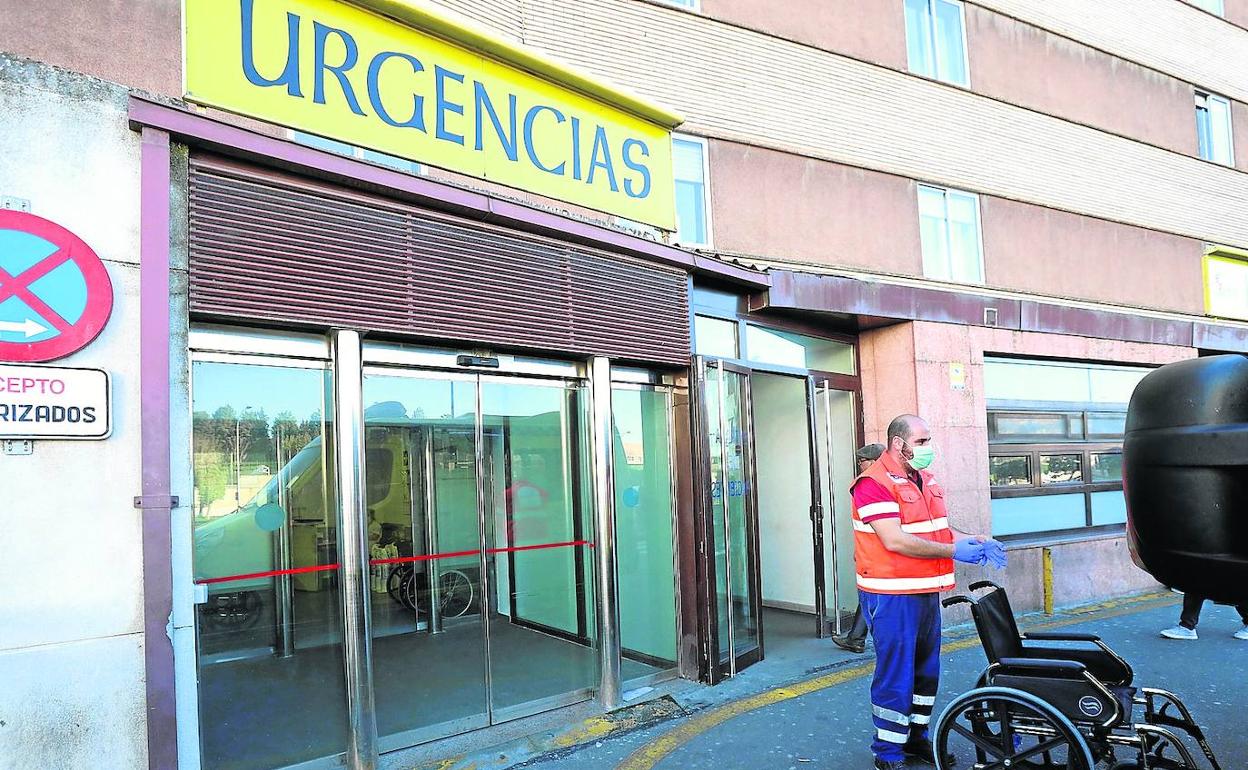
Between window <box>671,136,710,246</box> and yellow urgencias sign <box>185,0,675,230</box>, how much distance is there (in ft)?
3.33

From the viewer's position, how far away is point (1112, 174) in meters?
11.3

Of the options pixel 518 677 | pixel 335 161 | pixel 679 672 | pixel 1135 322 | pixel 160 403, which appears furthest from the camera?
pixel 1135 322

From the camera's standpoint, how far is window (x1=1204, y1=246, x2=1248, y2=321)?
40.4ft

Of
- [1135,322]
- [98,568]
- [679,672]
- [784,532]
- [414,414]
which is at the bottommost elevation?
[679,672]

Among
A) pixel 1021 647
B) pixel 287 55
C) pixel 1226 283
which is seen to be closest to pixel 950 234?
pixel 1226 283

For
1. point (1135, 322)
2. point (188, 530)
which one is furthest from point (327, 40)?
point (1135, 322)

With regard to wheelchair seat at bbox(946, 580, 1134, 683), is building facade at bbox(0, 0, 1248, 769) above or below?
above

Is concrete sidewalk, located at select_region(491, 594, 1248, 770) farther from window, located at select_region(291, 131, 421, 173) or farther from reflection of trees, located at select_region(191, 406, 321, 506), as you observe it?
window, located at select_region(291, 131, 421, 173)

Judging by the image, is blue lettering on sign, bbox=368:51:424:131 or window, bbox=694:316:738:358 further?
window, bbox=694:316:738:358

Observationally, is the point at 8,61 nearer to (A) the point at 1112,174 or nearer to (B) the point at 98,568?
(B) the point at 98,568

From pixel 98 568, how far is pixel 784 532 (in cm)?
712

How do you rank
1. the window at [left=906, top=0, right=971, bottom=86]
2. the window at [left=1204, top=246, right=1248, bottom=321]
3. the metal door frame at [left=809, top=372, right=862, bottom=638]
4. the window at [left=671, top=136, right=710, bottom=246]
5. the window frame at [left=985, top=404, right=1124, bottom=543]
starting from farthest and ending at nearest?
the window at [left=1204, top=246, right=1248, bottom=321]
the window at [left=906, top=0, right=971, bottom=86]
the window frame at [left=985, top=404, right=1124, bottom=543]
the metal door frame at [left=809, top=372, right=862, bottom=638]
the window at [left=671, top=136, right=710, bottom=246]

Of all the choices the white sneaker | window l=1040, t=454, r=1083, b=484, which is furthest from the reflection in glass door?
window l=1040, t=454, r=1083, b=484

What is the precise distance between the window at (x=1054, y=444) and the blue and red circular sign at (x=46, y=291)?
28.2 ft
